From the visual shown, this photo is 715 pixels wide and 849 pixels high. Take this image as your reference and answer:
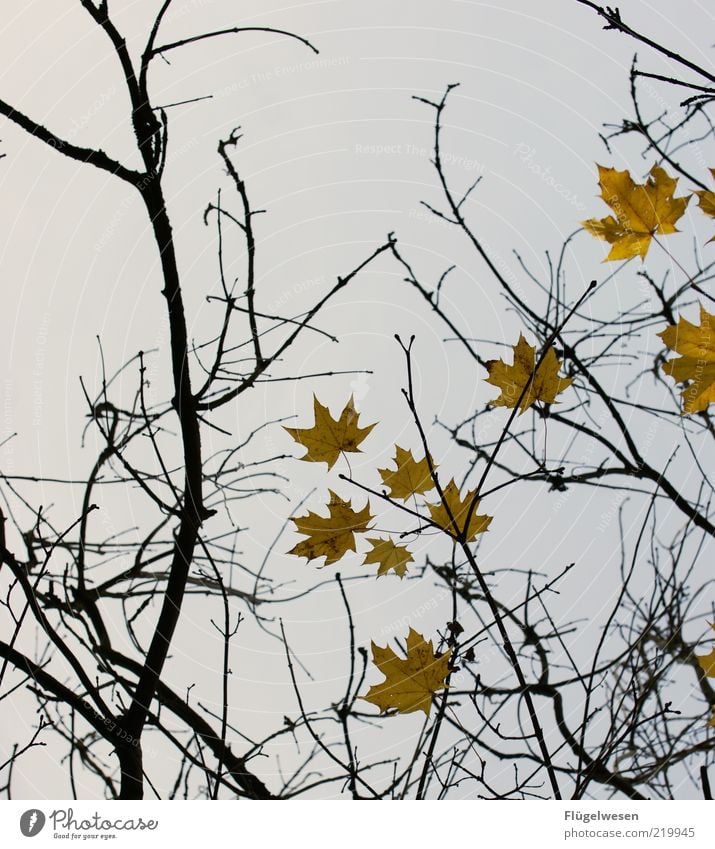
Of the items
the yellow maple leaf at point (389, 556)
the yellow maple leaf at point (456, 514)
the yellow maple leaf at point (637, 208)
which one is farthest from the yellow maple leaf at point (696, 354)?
the yellow maple leaf at point (389, 556)

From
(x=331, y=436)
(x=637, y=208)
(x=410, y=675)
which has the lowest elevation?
(x=410, y=675)

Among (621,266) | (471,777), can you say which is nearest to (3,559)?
(471,777)

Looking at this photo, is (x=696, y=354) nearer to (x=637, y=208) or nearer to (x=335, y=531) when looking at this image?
(x=637, y=208)

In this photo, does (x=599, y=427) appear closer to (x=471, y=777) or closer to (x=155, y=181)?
(x=471, y=777)

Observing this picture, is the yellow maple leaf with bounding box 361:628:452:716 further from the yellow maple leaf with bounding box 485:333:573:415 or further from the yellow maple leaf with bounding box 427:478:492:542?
the yellow maple leaf with bounding box 485:333:573:415

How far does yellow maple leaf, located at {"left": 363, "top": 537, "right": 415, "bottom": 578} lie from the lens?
1.10 m

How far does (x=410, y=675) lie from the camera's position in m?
1.01

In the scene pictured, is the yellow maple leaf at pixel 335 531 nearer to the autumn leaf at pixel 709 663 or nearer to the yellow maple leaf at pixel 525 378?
the yellow maple leaf at pixel 525 378

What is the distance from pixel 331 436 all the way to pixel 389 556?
0.68ft

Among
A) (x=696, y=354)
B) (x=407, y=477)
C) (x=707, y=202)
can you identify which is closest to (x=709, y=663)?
(x=696, y=354)

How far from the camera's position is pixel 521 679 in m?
0.84

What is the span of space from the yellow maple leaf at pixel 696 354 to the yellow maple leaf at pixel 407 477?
0.41 metres

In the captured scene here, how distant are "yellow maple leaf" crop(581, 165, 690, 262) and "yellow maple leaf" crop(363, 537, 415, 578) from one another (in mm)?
547

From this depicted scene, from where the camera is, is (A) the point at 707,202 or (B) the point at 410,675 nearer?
(B) the point at 410,675
